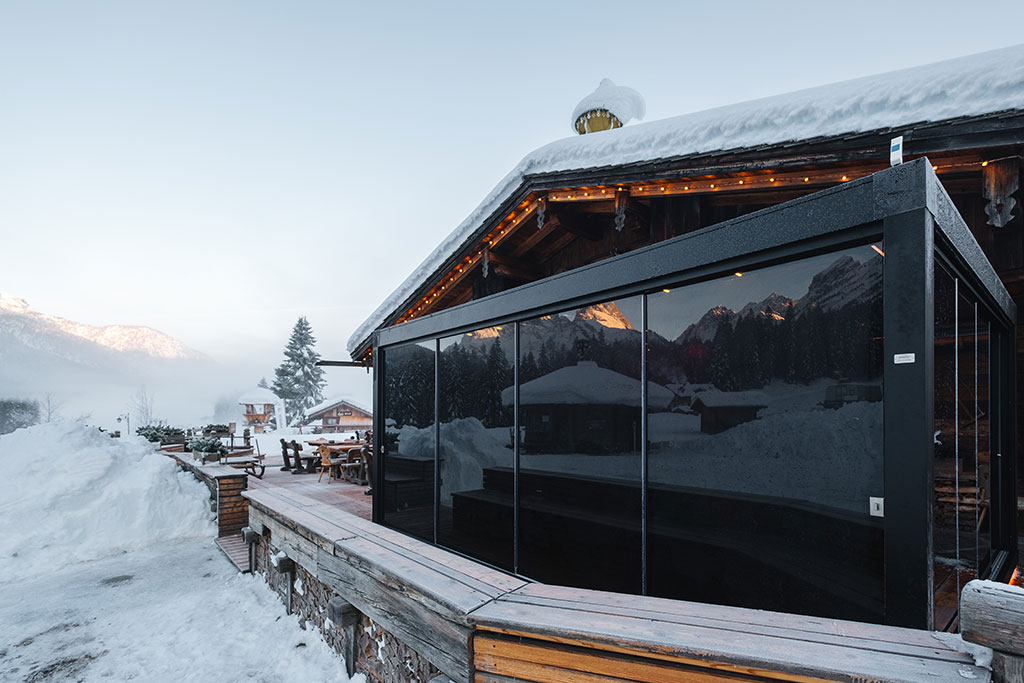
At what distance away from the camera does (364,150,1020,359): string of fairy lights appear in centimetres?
355

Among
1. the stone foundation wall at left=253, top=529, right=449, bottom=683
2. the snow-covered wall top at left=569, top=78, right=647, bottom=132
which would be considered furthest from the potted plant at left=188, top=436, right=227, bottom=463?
the snow-covered wall top at left=569, top=78, right=647, bottom=132

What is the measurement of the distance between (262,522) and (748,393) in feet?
22.3

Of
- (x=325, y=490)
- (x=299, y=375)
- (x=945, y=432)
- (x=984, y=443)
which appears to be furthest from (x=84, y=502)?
(x=299, y=375)

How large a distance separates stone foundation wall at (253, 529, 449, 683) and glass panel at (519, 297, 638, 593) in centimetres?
112

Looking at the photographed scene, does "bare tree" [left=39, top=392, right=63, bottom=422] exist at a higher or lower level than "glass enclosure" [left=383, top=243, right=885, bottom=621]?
lower

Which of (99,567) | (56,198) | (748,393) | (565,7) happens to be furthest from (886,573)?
(56,198)

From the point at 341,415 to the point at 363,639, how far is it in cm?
3604

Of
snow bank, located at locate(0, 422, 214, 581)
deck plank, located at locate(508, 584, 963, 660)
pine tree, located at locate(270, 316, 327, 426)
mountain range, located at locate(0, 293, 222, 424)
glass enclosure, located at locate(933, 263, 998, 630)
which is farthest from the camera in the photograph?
mountain range, located at locate(0, 293, 222, 424)

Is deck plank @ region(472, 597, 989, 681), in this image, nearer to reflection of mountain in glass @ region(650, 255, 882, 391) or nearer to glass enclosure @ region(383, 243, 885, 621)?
glass enclosure @ region(383, 243, 885, 621)

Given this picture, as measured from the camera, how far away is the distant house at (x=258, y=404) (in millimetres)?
37138

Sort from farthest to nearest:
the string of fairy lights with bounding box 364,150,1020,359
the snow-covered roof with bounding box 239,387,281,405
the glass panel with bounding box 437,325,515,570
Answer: the snow-covered roof with bounding box 239,387,281,405, the glass panel with bounding box 437,325,515,570, the string of fairy lights with bounding box 364,150,1020,359

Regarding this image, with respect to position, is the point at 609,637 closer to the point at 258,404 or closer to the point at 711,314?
the point at 711,314

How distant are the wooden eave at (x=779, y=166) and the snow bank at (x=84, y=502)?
840 cm

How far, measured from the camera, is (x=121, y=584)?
6.78m
